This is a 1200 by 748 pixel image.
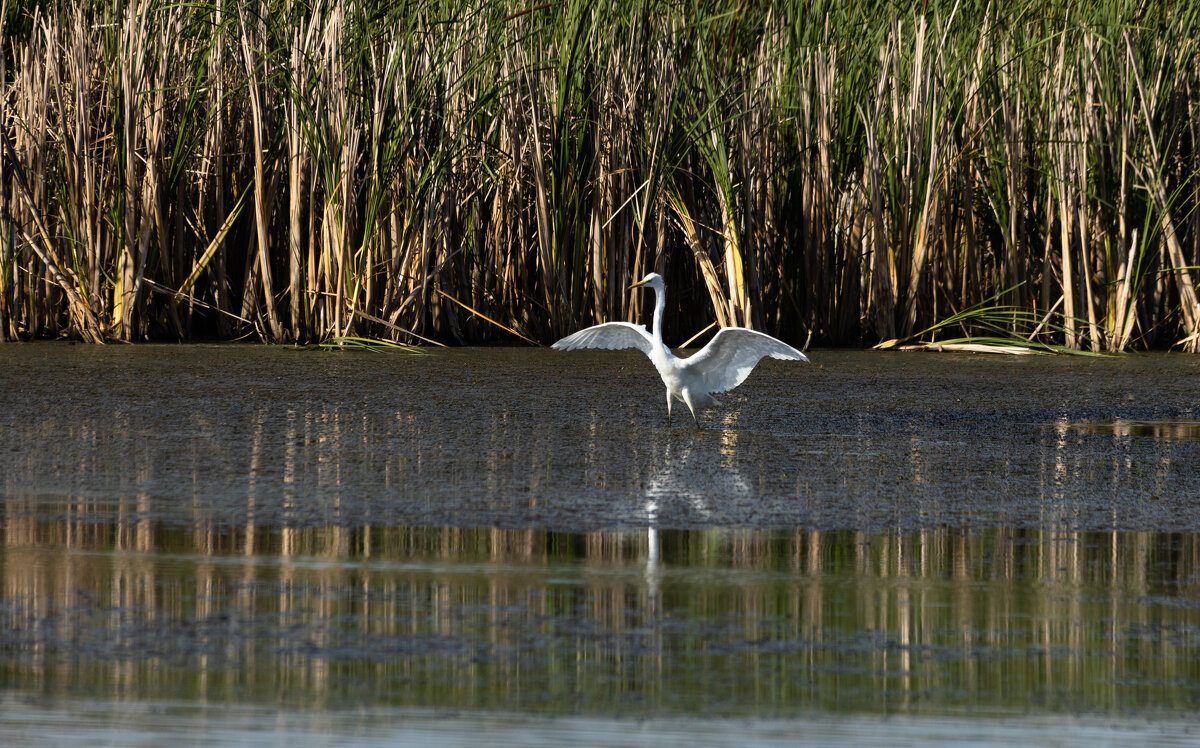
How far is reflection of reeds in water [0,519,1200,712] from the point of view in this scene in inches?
103

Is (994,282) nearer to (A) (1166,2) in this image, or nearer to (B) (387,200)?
(A) (1166,2)

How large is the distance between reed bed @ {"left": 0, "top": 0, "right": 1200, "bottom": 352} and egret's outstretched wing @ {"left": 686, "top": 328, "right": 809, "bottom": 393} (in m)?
2.18

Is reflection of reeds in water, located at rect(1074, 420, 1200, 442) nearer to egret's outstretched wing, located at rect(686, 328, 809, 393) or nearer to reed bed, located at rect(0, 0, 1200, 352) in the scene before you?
egret's outstretched wing, located at rect(686, 328, 809, 393)

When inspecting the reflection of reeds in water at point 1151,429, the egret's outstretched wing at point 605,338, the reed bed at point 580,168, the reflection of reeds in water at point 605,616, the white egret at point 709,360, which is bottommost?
the reflection of reeds in water at point 605,616

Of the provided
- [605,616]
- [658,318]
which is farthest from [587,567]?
[658,318]

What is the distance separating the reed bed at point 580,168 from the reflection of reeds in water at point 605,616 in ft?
15.4

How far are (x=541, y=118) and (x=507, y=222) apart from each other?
0.62 m

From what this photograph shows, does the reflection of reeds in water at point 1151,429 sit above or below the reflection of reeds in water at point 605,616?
above

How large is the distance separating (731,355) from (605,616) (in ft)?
11.3

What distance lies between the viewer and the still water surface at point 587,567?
2.51m

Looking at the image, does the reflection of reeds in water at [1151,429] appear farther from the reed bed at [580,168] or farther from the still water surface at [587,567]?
the reed bed at [580,168]

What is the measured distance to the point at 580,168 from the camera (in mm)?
8719

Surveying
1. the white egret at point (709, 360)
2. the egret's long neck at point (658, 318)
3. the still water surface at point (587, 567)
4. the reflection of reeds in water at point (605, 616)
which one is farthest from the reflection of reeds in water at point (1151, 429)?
the reflection of reeds in water at point (605, 616)

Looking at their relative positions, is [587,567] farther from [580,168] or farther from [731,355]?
[580,168]
